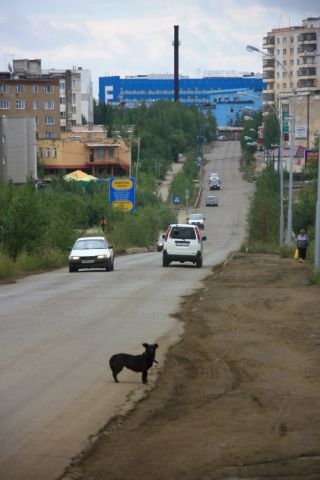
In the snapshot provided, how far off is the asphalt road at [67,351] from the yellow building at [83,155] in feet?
304

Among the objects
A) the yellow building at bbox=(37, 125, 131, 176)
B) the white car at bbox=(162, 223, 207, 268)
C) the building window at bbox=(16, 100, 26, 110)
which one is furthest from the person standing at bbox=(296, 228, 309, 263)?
the building window at bbox=(16, 100, 26, 110)

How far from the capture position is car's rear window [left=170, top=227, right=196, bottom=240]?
4300cm

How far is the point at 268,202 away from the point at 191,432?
5823 cm

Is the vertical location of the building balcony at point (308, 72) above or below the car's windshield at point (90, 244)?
above

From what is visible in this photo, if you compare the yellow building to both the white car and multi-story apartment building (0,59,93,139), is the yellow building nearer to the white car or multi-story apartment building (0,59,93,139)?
multi-story apartment building (0,59,93,139)

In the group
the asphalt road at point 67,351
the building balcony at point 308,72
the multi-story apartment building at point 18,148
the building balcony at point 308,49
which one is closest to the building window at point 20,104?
the multi-story apartment building at point 18,148

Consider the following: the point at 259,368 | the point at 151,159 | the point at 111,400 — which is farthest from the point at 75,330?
the point at 151,159

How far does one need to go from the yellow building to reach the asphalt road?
92790 millimetres

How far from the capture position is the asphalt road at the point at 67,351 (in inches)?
400

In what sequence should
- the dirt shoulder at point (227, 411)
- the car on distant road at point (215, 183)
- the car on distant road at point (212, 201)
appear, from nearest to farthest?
1. the dirt shoulder at point (227, 411)
2. the car on distant road at point (212, 201)
3. the car on distant road at point (215, 183)

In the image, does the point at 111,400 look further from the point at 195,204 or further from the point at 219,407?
the point at 195,204

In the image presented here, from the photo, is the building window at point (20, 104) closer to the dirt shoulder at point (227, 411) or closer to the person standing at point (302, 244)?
the person standing at point (302, 244)

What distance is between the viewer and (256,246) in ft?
206

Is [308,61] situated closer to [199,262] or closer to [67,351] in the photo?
[199,262]
